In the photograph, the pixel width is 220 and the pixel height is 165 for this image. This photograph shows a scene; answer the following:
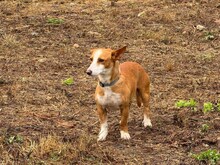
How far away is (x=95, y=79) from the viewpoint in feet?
32.1

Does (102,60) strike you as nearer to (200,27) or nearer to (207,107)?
(207,107)

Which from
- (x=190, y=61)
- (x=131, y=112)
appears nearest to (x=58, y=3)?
(x=190, y=61)

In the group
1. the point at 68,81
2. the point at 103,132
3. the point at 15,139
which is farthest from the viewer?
the point at 68,81

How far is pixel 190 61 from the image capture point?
11109 mm

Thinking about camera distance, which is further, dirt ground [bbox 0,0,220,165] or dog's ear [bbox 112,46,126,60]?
dog's ear [bbox 112,46,126,60]

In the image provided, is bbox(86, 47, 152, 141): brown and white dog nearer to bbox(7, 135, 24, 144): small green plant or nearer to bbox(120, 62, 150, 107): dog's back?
bbox(120, 62, 150, 107): dog's back

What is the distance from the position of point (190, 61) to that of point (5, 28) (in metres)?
4.91

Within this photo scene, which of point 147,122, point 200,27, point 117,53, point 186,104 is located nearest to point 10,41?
point 200,27

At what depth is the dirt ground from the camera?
6258mm

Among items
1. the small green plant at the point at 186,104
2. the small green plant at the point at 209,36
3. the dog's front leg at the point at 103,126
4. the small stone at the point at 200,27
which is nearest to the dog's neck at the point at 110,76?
the dog's front leg at the point at 103,126

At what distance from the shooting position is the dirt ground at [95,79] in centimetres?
626

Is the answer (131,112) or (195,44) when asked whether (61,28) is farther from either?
(131,112)

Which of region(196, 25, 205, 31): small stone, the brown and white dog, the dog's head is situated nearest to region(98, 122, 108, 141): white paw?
the brown and white dog

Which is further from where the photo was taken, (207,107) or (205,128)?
(207,107)
